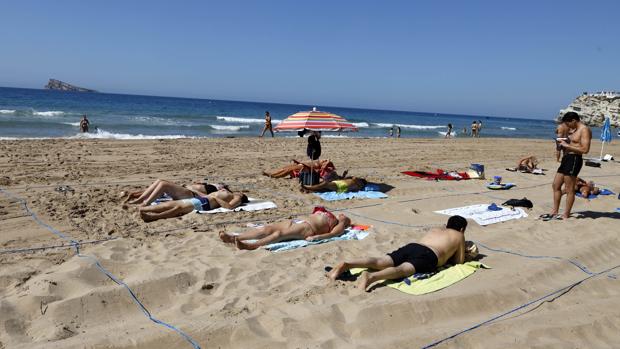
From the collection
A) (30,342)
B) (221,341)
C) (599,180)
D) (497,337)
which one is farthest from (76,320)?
(599,180)

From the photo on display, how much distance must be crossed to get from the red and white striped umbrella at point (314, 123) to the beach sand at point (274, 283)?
4.00ft

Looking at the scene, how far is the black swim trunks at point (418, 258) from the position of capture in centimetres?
426

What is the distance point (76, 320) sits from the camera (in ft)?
10.7

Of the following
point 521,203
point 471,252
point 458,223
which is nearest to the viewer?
point 458,223

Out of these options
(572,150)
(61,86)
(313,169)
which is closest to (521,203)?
(572,150)

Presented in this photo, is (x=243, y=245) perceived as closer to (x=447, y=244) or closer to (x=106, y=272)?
(x=106, y=272)

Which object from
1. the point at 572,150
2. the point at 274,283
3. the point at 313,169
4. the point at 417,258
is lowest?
the point at 274,283

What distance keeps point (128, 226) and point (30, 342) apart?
9.26ft

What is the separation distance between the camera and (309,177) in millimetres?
8336

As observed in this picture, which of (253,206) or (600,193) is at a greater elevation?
(600,193)

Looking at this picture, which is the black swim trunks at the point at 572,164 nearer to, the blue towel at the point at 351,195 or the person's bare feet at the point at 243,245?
the blue towel at the point at 351,195

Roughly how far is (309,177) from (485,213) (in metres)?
3.11

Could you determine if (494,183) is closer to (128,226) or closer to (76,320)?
(128,226)

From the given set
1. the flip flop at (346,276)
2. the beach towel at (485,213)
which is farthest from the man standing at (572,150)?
the flip flop at (346,276)
